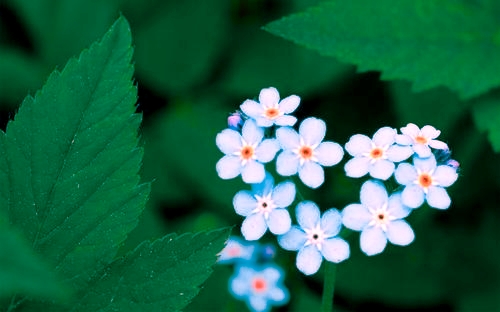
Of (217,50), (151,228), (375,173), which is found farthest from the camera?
(217,50)

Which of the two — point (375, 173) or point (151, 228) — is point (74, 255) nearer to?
point (375, 173)

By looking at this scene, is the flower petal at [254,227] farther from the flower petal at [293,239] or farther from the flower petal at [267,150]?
the flower petal at [267,150]

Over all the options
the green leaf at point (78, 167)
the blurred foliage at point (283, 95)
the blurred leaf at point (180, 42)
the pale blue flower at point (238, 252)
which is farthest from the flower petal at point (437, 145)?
the blurred leaf at point (180, 42)

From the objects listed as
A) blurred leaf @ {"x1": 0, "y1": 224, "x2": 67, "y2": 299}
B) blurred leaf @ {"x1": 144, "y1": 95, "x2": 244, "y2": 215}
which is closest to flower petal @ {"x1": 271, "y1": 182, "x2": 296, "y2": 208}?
blurred leaf @ {"x1": 0, "y1": 224, "x2": 67, "y2": 299}

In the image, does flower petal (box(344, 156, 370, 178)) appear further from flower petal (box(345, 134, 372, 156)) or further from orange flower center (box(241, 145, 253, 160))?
orange flower center (box(241, 145, 253, 160))

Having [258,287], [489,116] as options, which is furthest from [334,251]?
[489,116]

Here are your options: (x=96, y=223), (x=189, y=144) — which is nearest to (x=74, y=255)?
(x=96, y=223)
